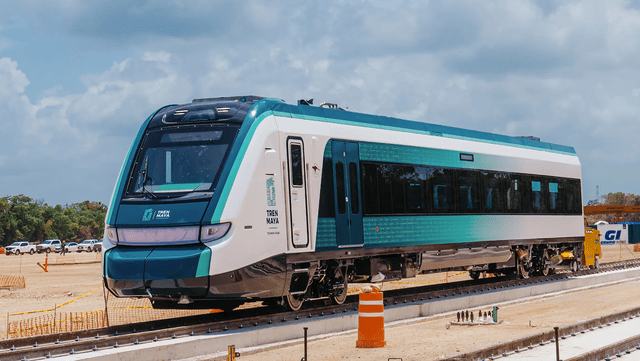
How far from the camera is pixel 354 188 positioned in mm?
17781

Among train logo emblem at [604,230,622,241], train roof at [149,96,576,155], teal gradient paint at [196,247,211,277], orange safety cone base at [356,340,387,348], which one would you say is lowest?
orange safety cone base at [356,340,387,348]

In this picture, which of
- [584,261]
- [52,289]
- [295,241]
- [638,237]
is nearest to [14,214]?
[638,237]

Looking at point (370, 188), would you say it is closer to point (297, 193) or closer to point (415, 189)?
point (415, 189)

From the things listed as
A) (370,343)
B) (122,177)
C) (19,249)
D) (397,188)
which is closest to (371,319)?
(370,343)

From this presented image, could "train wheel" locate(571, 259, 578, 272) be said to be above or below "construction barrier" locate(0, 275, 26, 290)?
above

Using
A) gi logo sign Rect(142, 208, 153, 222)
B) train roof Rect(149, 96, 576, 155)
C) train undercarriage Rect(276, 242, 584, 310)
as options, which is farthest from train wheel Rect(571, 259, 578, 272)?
gi logo sign Rect(142, 208, 153, 222)

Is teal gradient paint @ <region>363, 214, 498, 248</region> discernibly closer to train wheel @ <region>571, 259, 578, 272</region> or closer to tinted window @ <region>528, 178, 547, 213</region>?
tinted window @ <region>528, 178, 547, 213</region>

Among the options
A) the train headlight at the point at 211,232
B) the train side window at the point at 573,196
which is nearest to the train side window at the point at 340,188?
the train headlight at the point at 211,232

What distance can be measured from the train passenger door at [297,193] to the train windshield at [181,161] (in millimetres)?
1351

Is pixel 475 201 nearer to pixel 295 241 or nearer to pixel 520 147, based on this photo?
pixel 520 147

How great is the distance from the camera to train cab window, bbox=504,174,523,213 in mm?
24530

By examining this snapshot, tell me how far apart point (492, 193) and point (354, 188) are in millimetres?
7129

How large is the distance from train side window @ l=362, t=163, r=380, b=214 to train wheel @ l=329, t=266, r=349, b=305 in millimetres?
1379

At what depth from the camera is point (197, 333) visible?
14078 millimetres
